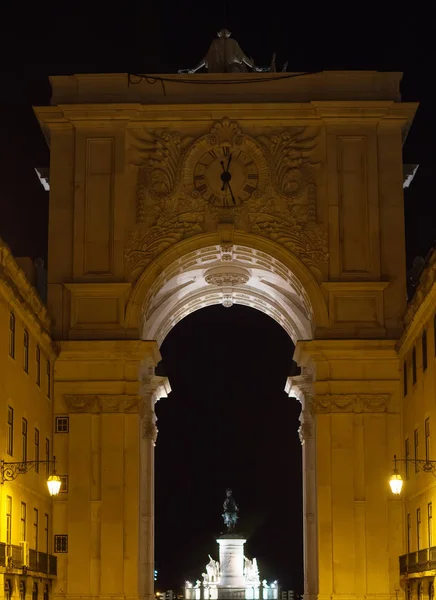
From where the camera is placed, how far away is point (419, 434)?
5419cm

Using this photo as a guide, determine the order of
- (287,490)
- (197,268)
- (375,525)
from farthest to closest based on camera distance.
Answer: (287,490), (197,268), (375,525)

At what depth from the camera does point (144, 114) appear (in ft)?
202

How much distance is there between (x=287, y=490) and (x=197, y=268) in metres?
45.4

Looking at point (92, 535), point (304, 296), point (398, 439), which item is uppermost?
point (304, 296)

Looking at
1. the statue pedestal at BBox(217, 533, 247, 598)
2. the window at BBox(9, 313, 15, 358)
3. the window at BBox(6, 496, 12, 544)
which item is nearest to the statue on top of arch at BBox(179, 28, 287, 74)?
the window at BBox(9, 313, 15, 358)

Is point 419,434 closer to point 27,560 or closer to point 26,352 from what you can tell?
point 26,352

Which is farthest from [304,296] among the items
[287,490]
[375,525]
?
[287,490]

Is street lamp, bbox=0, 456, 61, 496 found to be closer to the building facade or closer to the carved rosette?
the building facade

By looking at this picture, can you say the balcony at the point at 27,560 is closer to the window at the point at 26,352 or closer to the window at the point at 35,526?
the window at the point at 35,526

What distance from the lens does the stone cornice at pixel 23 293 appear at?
158 feet

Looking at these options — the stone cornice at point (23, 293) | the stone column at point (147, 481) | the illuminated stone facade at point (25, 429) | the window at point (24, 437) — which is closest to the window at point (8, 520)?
the illuminated stone facade at point (25, 429)

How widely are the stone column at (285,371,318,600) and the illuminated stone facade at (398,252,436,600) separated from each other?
6.34 m

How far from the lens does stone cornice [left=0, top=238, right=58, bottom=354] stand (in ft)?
158

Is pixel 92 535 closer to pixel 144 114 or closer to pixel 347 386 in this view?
pixel 347 386
